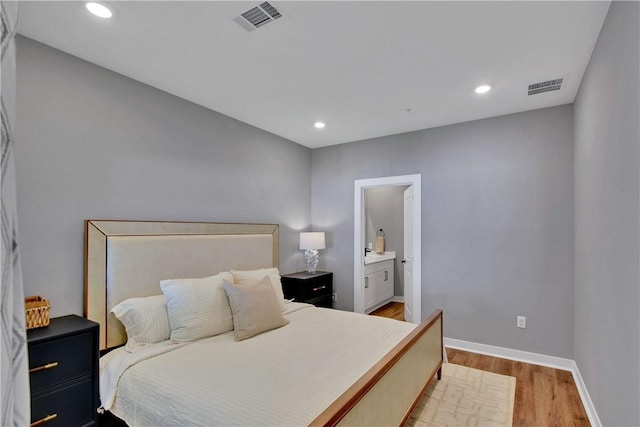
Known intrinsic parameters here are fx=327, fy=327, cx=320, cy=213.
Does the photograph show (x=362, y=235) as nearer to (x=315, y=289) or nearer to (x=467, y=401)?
(x=315, y=289)

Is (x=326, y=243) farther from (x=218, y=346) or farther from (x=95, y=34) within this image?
(x=95, y=34)

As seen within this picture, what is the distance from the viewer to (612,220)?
73.5 inches

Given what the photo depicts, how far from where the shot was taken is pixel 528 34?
2.13m

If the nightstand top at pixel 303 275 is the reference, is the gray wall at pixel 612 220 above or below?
above

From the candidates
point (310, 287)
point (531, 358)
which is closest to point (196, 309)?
point (310, 287)

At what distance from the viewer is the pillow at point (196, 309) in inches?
95.4

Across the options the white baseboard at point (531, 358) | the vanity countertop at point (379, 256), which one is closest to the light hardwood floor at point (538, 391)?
the white baseboard at point (531, 358)

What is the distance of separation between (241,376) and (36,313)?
1334 millimetres

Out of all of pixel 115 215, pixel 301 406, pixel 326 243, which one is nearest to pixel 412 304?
pixel 326 243

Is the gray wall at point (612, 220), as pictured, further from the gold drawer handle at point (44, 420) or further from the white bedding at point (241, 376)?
the gold drawer handle at point (44, 420)

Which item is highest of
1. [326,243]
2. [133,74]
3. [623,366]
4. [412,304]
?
[133,74]

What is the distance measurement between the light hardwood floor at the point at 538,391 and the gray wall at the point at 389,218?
9.27 feet

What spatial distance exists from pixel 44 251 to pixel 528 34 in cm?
354

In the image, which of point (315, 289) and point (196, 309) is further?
point (315, 289)
